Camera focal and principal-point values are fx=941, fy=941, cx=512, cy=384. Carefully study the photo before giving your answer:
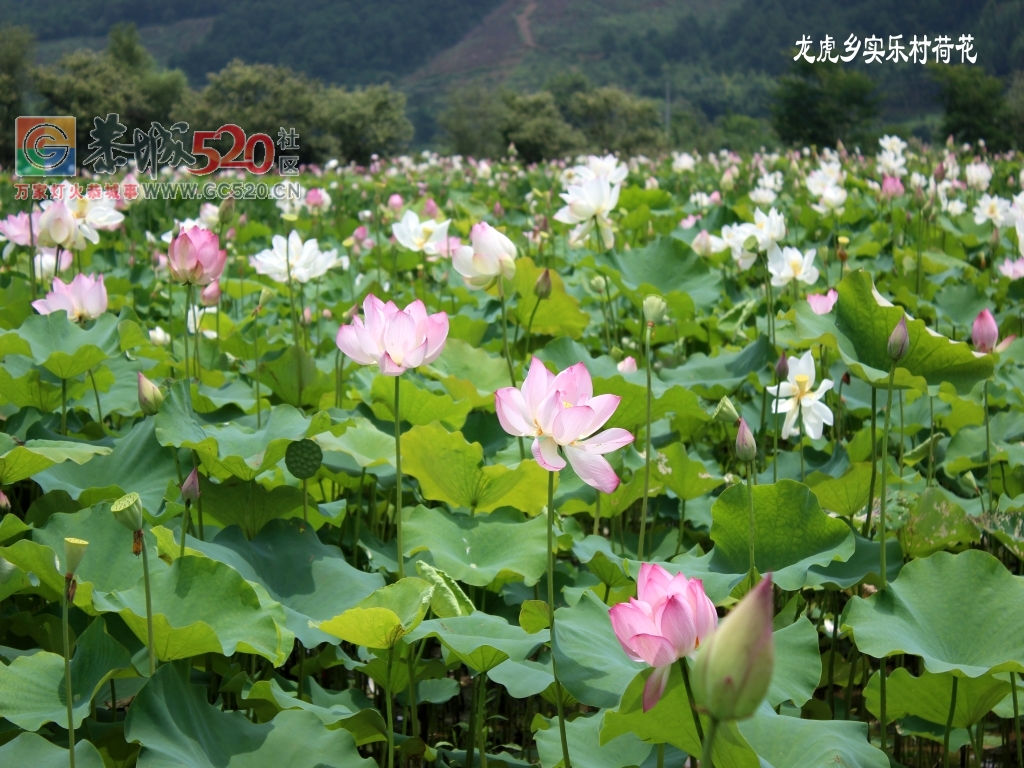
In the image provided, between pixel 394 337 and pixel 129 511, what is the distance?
1.15ft

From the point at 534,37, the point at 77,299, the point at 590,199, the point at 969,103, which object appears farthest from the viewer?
the point at 534,37

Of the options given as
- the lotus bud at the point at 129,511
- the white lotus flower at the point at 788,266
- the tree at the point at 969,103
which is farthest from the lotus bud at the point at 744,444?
the tree at the point at 969,103

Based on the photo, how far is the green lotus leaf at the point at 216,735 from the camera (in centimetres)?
82

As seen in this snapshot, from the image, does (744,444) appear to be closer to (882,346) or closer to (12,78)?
(882,346)

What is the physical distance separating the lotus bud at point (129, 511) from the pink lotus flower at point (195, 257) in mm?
661

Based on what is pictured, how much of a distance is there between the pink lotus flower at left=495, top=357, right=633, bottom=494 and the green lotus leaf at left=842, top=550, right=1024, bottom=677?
13.6 inches

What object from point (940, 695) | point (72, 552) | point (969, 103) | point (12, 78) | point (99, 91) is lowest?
point (940, 695)

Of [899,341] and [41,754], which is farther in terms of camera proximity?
[899,341]

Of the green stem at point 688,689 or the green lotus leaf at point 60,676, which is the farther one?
the green lotus leaf at point 60,676

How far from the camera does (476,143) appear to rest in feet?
84.5

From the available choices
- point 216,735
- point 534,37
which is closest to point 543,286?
point 216,735

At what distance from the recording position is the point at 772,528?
119 cm

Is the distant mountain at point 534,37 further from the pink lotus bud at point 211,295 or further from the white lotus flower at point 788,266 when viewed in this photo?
the pink lotus bud at point 211,295

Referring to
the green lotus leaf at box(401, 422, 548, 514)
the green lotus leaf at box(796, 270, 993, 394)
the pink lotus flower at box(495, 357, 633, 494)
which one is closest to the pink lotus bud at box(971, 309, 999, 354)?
the green lotus leaf at box(796, 270, 993, 394)
